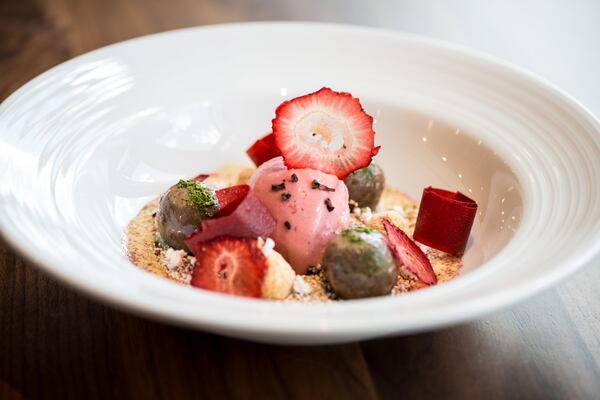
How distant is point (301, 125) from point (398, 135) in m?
0.46

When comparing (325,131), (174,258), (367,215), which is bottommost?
(174,258)

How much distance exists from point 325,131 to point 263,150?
283 mm

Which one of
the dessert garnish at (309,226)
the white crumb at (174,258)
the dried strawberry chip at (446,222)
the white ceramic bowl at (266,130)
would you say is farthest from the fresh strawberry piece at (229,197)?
the dried strawberry chip at (446,222)

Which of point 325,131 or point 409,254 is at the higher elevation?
point 325,131

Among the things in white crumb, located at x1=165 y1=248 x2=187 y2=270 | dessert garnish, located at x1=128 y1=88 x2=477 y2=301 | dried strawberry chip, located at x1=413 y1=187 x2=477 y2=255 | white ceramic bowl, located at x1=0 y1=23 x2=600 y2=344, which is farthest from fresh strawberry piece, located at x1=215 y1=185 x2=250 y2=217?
dried strawberry chip, located at x1=413 y1=187 x2=477 y2=255

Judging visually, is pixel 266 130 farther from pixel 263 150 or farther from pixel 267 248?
pixel 267 248

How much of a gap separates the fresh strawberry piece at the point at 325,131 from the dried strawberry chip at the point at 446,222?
175mm

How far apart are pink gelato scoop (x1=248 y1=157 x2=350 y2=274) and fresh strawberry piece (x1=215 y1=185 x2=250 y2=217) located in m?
0.06

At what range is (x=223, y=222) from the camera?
1295 millimetres

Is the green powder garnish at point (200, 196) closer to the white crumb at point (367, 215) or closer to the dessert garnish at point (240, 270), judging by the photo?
the dessert garnish at point (240, 270)

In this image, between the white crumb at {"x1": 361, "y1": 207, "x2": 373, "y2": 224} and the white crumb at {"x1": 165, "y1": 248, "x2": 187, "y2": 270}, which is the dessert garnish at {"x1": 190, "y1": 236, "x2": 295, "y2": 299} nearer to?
the white crumb at {"x1": 165, "y1": 248, "x2": 187, "y2": 270}

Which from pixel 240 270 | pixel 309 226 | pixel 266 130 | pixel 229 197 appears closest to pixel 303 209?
pixel 309 226

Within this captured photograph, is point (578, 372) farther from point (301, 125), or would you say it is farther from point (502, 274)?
point (301, 125)

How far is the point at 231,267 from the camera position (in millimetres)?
1244
